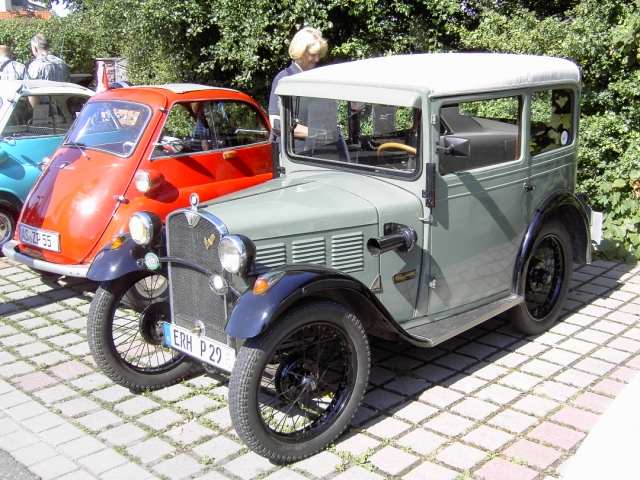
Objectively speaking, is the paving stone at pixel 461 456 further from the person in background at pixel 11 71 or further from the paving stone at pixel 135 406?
the person in background at pixel 11 71

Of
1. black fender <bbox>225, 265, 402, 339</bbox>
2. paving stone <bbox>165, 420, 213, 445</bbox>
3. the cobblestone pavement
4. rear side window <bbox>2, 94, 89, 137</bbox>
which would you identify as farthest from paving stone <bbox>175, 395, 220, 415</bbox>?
rear side window <bbox>2, 94, 89, 137</bbox>

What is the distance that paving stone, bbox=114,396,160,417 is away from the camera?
4.12m

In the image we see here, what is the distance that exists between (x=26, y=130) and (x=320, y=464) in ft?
17.4

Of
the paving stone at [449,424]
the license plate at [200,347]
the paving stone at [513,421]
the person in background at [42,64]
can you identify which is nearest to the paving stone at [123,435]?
the license plate at [200,347]

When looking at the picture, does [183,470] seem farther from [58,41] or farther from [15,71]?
[58,41]

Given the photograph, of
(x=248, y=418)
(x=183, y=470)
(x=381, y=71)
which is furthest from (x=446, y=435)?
(x=381, y=71)

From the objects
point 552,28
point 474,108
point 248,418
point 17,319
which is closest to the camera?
point 248,418

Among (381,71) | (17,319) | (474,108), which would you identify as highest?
(381,71)

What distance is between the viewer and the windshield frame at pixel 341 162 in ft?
13.5

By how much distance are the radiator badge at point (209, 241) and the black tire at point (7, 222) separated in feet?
13.5

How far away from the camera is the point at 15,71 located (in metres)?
9.50

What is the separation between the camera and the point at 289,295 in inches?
132

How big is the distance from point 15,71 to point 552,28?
6744 mm

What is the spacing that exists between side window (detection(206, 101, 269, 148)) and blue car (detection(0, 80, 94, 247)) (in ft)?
6.41
